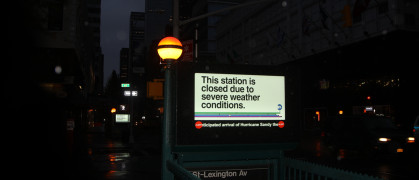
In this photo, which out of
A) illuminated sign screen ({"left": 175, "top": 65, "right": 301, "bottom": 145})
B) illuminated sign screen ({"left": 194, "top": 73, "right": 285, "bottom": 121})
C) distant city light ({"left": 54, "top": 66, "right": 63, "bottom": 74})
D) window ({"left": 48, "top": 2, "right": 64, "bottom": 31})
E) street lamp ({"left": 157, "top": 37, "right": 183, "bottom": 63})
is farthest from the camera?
distant city light ({"left": 54, "top": 66, "right": 63, "bottom": 74})

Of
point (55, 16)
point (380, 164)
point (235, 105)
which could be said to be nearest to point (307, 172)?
point (235, 105)

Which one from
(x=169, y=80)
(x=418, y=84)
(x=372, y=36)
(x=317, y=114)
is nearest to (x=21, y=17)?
(x=169, y=80)

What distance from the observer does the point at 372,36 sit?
1297 inches

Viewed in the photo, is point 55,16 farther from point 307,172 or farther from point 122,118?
point 307,172

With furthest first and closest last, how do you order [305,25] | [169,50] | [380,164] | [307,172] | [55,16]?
[305,25], [55,16], [380,164], [169,50], [307,172]

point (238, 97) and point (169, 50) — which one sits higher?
point (169, 50)

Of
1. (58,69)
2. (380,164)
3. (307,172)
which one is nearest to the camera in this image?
(307,172)

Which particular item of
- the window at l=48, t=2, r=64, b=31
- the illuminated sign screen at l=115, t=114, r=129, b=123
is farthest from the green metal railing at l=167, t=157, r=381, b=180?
the illuminated sign screen at l=115, t=114, r=129, b=123

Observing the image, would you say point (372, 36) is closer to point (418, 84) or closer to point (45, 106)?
point (418, 84)

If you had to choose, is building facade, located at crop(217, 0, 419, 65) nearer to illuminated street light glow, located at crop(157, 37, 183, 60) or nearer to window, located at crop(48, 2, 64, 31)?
window, located at crop(48, 2, 64, 31)

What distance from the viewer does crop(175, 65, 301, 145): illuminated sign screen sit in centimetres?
507

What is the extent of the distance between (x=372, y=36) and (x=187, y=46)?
937 inches

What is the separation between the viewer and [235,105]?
17.6 ft

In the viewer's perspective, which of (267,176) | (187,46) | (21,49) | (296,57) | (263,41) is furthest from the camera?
(263,41)
